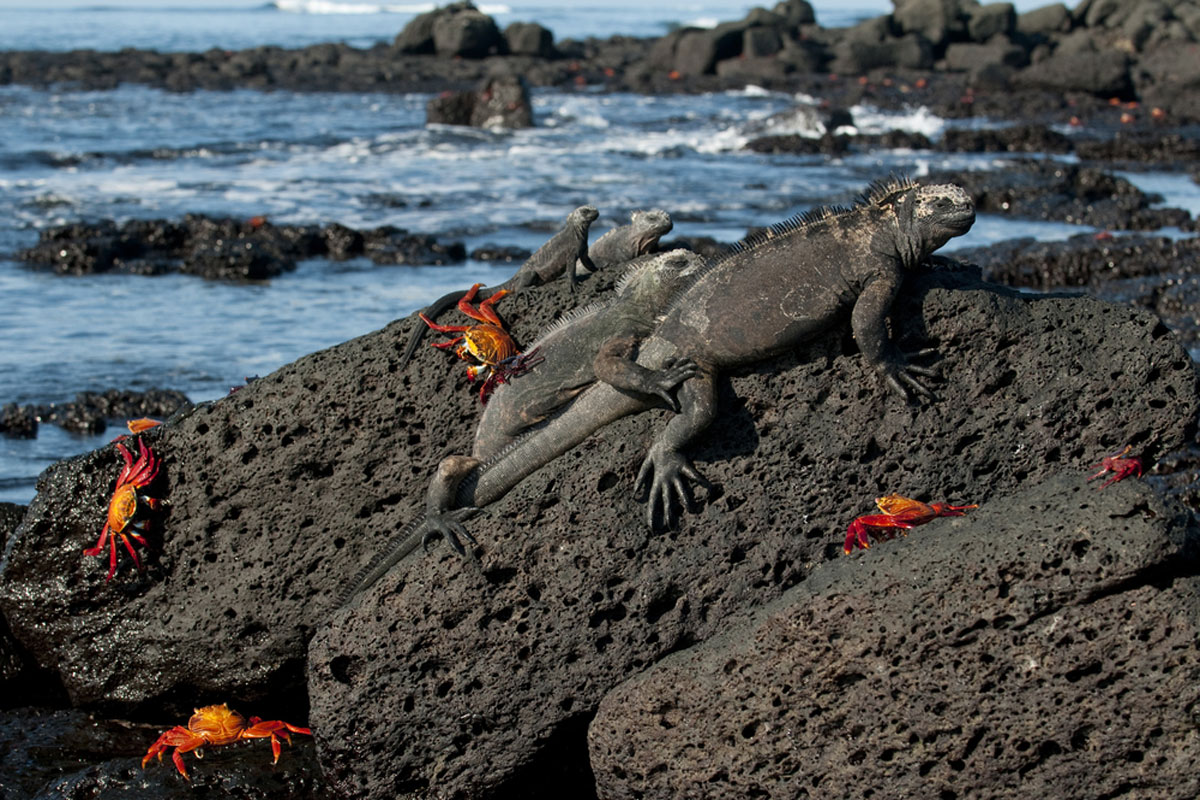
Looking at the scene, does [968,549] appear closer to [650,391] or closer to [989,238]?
[650,391]

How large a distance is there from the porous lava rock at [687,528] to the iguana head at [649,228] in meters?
1.19

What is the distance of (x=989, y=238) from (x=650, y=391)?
39.8ft

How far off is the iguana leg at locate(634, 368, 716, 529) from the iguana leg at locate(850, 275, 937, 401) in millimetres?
544

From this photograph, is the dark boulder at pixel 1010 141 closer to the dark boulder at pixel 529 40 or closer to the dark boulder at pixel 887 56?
the dark boulder at pixel 887 56

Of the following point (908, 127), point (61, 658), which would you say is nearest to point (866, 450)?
point (61, 658)

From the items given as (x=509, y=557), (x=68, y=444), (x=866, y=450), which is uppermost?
(x=866, y=450)

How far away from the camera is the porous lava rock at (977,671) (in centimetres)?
372

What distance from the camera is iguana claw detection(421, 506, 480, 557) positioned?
454cm

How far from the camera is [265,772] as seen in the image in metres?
4.78

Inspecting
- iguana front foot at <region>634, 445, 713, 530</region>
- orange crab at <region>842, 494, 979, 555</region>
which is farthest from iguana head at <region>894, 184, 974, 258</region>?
iguana front foot at <region>634, 445, 713, 530</region>

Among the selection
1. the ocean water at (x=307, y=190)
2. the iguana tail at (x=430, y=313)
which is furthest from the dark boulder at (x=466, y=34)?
the iguana tail at (x=430, y=313)

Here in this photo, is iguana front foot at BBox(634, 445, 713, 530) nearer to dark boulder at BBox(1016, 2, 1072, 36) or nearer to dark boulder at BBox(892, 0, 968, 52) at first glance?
dark boulder at BBox(892, 0, 968, 52)

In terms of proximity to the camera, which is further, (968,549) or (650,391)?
(650,391)

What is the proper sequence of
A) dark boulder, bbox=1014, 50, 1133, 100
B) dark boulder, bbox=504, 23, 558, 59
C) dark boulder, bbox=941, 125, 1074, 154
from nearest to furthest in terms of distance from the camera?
dark boulder, bbox=941, 125, 1074, 154
dark boulder, bbox=1014, 50, 1133, 100
dark boulder, bbox=504, 23, 558, 59
